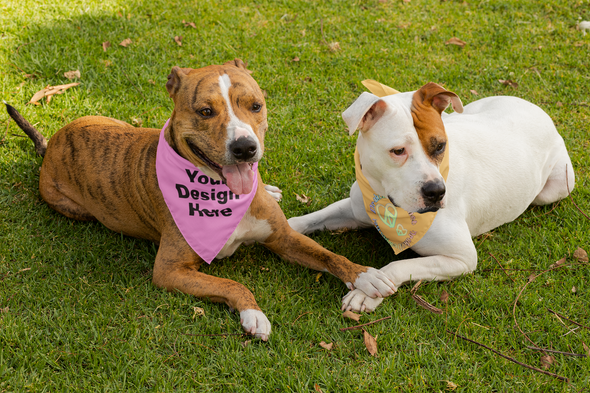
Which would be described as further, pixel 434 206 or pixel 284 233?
pixel 284 233

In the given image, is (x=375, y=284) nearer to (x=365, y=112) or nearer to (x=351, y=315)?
(x=351, y=315)

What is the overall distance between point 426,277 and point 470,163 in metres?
1.04

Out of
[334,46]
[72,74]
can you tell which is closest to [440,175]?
[334,46]

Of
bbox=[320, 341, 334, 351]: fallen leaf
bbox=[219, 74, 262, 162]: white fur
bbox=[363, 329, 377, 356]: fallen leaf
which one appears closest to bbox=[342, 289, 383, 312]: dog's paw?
bbox=[363, 329, 377, 356]: fallen leaf

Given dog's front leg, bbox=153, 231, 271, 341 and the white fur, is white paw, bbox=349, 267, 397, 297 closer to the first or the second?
dog's front leg, bbox=153, 231, 271, 341

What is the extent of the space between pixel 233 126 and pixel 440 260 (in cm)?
188

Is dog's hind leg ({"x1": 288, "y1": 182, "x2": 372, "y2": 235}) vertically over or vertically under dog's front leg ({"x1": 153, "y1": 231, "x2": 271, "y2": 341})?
under

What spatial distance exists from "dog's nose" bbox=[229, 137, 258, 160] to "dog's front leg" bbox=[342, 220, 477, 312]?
4.30ft

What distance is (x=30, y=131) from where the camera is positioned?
15.8 ft

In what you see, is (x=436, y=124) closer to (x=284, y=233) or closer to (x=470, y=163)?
(x=470, y=163)

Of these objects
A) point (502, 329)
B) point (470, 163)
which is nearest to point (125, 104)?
point (470, 163)

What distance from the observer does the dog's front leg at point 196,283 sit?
3.31 m

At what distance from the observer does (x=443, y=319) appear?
3.49 meters

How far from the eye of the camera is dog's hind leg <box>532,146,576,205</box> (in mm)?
4527
